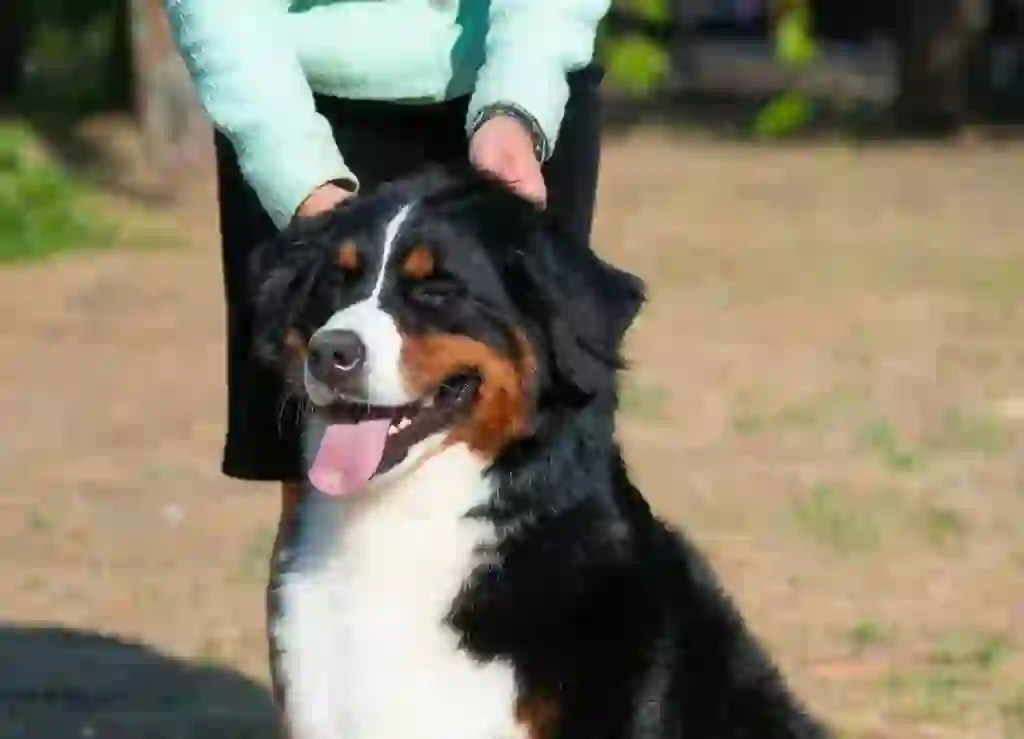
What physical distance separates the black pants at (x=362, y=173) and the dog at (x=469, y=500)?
11.6 inches

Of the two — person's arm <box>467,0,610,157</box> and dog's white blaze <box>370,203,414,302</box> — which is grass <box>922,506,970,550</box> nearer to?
person's arm <box>467,0,610,157</box>

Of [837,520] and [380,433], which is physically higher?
[380,433]

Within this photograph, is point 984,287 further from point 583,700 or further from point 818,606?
point 583,700

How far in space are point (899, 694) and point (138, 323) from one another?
6.29 m

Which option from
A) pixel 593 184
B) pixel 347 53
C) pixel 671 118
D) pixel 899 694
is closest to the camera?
pixel 347 53

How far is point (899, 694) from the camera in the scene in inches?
190

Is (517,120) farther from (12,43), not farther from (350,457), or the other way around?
(12,43)

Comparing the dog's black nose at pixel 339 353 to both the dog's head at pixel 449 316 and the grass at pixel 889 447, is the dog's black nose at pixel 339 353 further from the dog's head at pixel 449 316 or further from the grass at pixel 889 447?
the grass at pixel 889 447

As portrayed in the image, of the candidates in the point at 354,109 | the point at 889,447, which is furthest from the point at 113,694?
the point at 889,447

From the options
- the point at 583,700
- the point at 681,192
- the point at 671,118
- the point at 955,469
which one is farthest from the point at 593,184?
Result: the point at 671,118

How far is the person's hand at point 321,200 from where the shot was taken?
3273mm

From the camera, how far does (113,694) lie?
16.2 feet

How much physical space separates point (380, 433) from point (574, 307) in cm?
39

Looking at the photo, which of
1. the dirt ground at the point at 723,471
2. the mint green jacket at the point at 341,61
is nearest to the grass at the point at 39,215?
the dirt ground at the point at 723,471
